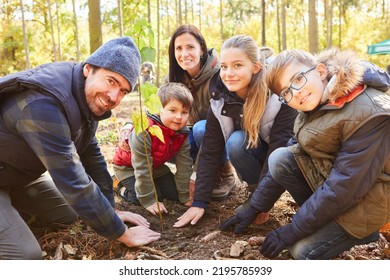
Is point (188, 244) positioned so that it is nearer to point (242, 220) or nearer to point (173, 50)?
point (242, 220)

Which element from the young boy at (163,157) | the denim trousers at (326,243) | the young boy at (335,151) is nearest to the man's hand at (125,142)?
the young boy at (163,157)

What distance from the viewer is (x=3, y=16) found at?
7199 millimetres

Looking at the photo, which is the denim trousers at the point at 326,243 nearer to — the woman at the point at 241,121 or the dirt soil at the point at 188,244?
the dirt soil at the point at 188,244

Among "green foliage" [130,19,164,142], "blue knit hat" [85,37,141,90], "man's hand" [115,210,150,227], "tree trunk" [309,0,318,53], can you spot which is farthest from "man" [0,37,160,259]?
"tree trunk" [309,0,318,53]

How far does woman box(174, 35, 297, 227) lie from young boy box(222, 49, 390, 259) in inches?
13.6

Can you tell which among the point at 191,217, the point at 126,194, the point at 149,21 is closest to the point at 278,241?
the point at 191,217

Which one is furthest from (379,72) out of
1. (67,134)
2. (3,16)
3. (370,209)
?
(3,16)

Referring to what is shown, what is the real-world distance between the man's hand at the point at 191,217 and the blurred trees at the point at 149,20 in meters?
1.09

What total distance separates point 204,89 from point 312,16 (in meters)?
5.13

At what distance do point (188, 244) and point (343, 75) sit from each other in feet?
3.72

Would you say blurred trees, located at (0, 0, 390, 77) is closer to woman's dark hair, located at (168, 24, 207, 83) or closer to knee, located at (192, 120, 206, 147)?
woman's dark hair, located at (168, 24, 207, 83)

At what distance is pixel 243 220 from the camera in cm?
200

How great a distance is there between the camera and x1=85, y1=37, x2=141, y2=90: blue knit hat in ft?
5.37

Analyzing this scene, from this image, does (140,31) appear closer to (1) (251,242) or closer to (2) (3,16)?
(1) (251,242)
